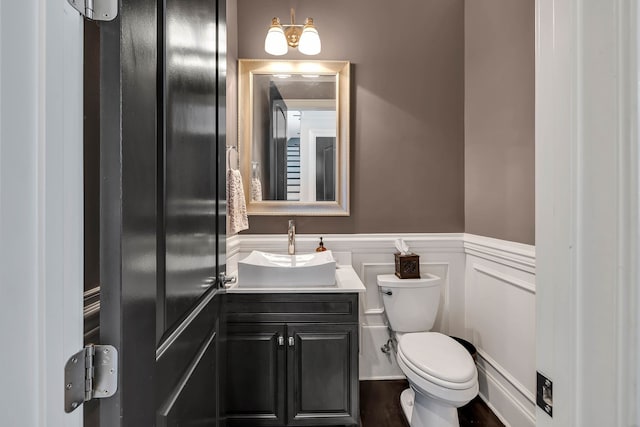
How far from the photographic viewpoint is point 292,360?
165 cm

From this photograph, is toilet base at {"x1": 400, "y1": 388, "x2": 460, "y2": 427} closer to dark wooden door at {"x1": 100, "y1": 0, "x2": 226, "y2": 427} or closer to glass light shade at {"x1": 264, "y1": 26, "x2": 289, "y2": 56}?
dark wooden door at {"x1": 100, "y1": 0, "x2": 226, "y2": 427}

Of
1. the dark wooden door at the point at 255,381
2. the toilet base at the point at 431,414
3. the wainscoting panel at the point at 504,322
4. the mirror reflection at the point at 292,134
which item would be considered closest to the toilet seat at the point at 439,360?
the toilet base at the point at 431,414

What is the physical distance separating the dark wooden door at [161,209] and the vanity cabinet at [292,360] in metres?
0.42

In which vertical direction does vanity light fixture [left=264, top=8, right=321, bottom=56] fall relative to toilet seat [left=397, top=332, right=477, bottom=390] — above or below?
above

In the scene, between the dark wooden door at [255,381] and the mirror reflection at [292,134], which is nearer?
the dark wooden door at [255,381]

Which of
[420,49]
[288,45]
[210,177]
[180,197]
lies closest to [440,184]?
[420,49]

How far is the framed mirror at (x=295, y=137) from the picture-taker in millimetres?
2184

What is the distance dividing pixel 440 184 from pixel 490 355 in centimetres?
110

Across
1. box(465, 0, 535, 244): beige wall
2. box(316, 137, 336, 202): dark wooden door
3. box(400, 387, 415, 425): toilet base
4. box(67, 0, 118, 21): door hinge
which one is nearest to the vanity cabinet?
box(400, 387, 415, 425): toilet base

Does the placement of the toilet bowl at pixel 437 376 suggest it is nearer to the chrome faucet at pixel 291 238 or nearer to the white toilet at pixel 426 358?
the white toilet at pixel 426 358

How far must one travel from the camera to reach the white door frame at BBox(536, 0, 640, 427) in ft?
1.41

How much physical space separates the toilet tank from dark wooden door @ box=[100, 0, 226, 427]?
114 cm

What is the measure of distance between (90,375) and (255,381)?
1.23 metres
